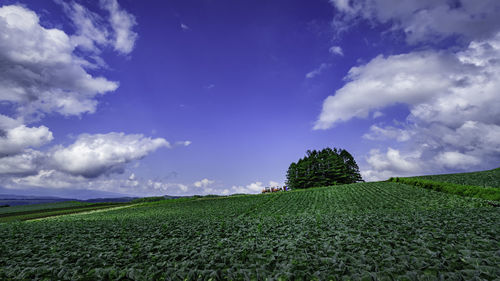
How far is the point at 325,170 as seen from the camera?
324 feet

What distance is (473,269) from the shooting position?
8.01 metres

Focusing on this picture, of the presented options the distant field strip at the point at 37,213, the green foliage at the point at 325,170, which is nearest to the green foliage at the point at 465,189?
the green foliage at the point at 325,170

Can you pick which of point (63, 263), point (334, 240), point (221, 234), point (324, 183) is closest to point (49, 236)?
point (63, 263)

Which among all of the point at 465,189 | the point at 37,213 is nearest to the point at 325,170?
the point at 465,189

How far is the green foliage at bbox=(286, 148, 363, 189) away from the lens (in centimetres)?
9706

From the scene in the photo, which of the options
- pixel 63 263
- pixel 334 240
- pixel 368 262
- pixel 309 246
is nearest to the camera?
pixel 368 262

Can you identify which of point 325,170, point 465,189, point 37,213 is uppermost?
Result: point 325,170

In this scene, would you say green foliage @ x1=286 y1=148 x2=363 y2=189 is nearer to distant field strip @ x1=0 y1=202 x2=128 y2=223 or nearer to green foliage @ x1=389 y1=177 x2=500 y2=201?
green foliage @ x1=389 y1=177 x2=500 y2=201

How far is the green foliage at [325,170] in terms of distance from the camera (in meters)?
97.1

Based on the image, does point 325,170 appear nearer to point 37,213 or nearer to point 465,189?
point 465,189

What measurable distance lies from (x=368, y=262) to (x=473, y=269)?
344cm

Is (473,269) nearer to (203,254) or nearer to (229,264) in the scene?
(229,264)

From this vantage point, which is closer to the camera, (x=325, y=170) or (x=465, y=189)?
(x=465, y=189)

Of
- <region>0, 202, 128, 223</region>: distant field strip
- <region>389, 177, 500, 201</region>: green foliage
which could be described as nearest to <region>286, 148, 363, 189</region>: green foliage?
<region>389, 177, 500, 201</region>: green foliage
